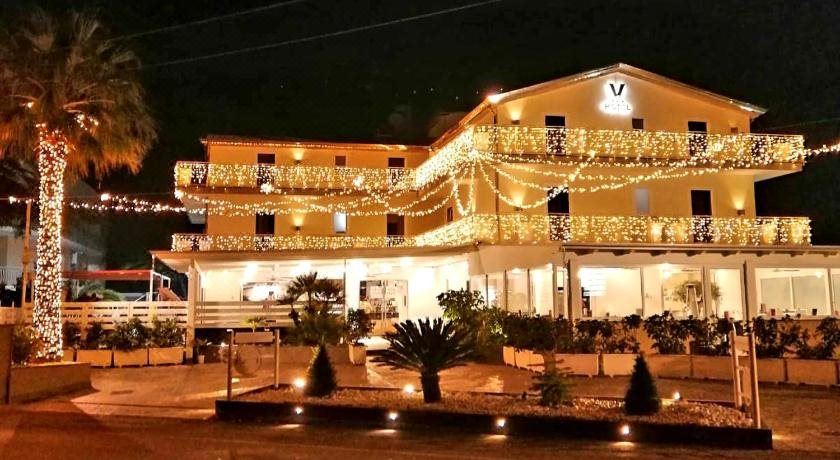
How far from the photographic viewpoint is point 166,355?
19531mm

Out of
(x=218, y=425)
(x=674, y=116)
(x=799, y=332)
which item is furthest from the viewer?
(x=674, y=116)

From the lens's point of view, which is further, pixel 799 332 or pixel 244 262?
pixel 244 262

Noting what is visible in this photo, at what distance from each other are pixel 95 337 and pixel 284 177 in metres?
10.6

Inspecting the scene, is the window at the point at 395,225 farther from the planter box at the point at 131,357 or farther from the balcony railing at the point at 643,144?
the planter box at the point at 131,357

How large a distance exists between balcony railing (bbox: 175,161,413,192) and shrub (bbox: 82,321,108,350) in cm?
901

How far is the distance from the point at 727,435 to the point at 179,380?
11.5 metres

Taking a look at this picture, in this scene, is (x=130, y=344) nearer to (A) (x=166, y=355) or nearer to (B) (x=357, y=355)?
(A) (x=166, y=355)

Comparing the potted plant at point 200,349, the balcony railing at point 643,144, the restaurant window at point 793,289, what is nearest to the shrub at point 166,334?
the potted plant at point 200,349

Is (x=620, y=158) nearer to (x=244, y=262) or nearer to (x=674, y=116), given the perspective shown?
(x=674, y=116)

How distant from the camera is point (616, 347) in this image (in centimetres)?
1606

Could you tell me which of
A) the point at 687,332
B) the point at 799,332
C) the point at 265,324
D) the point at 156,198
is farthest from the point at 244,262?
the point at 156,198

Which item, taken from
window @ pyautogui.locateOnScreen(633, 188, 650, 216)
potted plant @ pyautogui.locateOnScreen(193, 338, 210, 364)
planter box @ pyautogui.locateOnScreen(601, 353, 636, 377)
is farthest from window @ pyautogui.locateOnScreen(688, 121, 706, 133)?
potted plant @ pyautogui.locateOnScreen(193, 338, 210, 364)

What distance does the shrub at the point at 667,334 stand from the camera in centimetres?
1585

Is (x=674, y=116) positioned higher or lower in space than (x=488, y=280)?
higher
